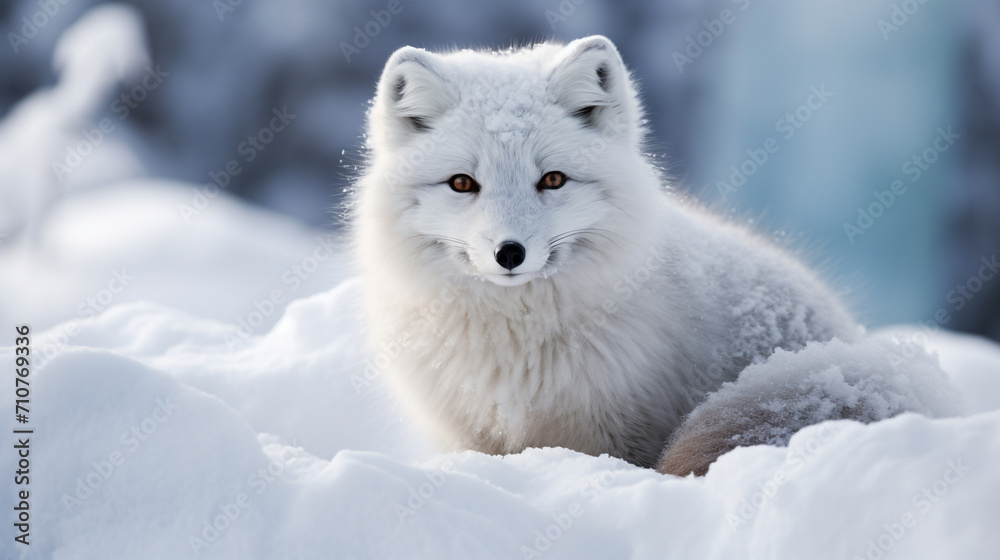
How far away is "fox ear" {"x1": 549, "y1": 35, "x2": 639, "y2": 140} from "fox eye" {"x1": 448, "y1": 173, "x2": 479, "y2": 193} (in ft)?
1.29

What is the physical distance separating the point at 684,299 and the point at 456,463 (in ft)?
3.24

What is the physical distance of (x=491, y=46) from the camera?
5559 mm

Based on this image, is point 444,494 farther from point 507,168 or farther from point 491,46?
point 491,46

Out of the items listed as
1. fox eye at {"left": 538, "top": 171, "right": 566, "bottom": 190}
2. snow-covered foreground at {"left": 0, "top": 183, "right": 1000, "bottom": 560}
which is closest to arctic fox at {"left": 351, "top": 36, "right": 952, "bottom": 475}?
fox eye at {"left": 538, "top": 171, "right": 566, "bottom": 190}

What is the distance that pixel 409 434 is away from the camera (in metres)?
2.73

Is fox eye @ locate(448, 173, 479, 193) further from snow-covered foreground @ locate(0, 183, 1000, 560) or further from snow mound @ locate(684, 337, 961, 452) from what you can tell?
snow mound @ locate(684, 337, 961, 452)

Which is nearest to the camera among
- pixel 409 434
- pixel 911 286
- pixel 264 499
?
pixel 264 499

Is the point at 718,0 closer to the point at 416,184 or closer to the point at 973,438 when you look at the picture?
the point at 416,184

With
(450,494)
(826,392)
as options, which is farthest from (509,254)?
(826,392)

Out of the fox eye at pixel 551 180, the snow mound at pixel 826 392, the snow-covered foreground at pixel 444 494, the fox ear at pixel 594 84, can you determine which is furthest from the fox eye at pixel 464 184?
the snow mound at pixel 826 392

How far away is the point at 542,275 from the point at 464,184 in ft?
1.16

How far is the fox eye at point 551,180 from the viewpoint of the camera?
199 centimetres

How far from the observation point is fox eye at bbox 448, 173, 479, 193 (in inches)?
78.1

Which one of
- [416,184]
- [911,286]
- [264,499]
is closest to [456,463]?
[264,499]
